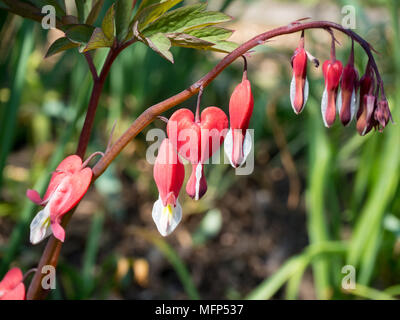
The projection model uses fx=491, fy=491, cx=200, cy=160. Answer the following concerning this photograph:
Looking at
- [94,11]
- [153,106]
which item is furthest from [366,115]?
[94,11]

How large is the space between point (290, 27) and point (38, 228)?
367 millimetres

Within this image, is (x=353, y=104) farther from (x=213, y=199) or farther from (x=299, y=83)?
(x=213, y=199)

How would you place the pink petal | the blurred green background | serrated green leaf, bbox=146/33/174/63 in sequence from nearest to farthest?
serrated green leaf, bbox=146/33/174/63 < the pink petal < the blurred green background

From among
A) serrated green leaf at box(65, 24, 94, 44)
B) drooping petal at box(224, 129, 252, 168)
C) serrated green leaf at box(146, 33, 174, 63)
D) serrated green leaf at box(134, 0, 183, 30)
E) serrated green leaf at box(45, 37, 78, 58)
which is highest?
serrated green leaf at box(134, 0, 183, 30)

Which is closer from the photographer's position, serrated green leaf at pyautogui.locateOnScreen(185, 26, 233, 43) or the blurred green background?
serrated green leaf at pyautogui.locateOnScreen(185, 26, 233, 43)

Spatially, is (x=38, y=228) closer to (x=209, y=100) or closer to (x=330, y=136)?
(x=330, y=136)

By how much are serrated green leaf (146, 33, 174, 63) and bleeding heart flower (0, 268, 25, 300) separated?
358 mm

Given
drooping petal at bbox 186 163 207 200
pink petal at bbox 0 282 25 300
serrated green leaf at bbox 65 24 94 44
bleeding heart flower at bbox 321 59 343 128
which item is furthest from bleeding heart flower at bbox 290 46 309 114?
pink petal at bbox 0 282 25 300

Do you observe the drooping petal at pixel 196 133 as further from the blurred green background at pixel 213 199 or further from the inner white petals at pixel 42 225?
the blurred green background at pixel 213 199

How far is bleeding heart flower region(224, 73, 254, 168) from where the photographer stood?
566mm

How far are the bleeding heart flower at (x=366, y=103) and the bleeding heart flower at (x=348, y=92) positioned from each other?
0.04ft

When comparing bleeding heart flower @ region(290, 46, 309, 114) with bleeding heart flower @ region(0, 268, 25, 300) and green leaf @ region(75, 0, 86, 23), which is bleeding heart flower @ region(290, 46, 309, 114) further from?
bleeding heart flower @ region(0, 268, 25, 300)

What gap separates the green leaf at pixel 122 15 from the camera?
22.9 inches

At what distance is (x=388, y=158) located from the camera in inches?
49.1
